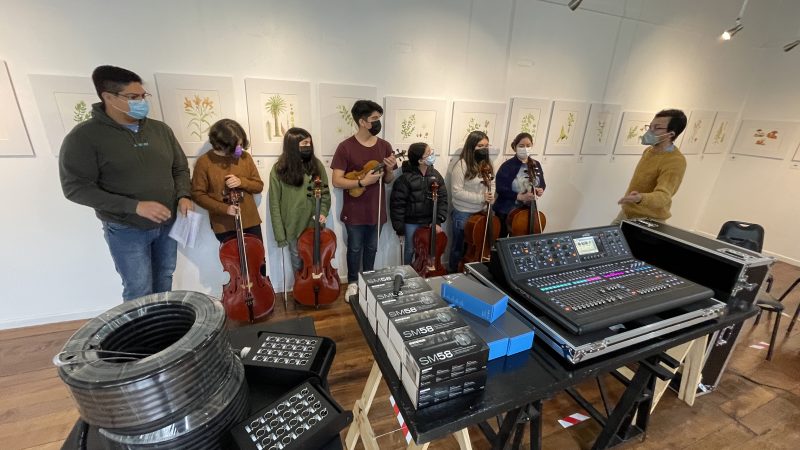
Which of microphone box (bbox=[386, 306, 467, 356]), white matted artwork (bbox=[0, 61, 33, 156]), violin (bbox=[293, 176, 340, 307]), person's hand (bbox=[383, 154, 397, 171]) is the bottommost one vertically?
violin (bbox=[293, 176, 340, 307])

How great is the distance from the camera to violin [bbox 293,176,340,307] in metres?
2.50

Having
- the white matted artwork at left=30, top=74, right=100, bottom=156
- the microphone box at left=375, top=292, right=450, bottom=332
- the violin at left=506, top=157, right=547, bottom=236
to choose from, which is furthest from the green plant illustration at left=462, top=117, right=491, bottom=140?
the white matted artwork at left=30, top=74, right=100, bottom=156

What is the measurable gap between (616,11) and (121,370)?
4313mm

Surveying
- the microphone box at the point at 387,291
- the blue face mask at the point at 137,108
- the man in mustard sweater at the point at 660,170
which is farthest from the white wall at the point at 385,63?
the microphone box at the point at 387,291

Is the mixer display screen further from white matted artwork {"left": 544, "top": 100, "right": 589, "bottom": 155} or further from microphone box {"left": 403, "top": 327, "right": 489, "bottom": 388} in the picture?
white matted artwork {"left": 544, "top": 100, "right": 589, "bottom": 155}

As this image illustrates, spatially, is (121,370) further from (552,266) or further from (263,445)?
(552,266)

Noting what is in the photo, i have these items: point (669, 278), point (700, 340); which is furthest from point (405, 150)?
point (700, 340)

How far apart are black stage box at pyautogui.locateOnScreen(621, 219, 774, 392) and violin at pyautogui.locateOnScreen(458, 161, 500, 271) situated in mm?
1203

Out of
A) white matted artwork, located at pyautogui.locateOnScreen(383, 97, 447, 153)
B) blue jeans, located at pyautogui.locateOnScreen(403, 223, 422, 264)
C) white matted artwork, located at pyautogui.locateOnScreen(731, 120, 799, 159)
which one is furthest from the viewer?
white matted artwork, located at pyautogui.locateOnScreen(731, 120, 799, 159)

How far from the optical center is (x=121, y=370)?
0.55 m

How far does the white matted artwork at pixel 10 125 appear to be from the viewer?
6.40 ft

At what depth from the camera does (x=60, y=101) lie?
2053 mm

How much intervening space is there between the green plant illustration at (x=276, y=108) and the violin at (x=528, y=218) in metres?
2.11

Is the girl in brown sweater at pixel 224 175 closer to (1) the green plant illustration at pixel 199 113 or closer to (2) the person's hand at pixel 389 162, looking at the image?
(1) the green plant illustration at pixel 199 113
